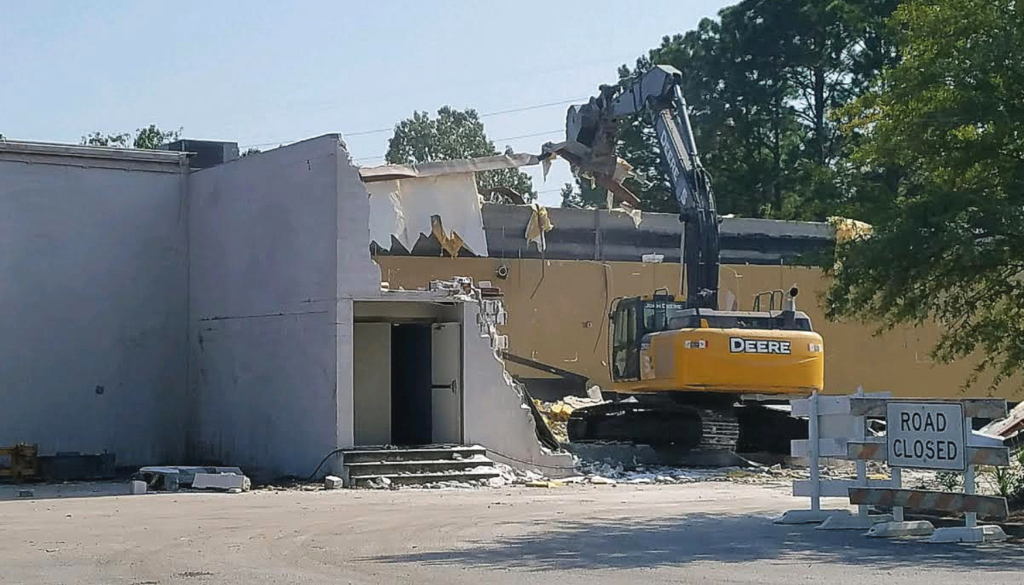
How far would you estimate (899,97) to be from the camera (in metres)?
16.4

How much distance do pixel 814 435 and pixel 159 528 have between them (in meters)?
7.15

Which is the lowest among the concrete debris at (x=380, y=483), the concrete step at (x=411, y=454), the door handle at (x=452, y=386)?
the concrete debris at (x=380, y=483)

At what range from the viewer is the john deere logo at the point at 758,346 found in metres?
25.1

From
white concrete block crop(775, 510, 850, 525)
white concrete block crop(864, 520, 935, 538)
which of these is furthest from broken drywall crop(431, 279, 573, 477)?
white concrete block crop(864, 520, 935, 538)

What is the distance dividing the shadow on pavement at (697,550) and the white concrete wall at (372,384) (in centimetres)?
1090

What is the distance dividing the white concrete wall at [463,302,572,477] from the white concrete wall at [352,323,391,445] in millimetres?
2169

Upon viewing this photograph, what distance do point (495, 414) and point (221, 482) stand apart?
484cm

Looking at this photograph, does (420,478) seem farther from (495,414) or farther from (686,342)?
(686,342)

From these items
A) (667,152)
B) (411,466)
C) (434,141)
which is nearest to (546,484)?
(411,466)

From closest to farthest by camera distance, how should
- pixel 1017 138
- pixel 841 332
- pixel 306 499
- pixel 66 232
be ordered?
pixel 1017 138 → pixel 306 499 → pixel 66 232 → pixel 841 332

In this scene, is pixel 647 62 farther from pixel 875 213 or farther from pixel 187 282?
pixel 875 213

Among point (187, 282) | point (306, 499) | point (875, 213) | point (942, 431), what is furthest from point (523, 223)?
point (942, 431)

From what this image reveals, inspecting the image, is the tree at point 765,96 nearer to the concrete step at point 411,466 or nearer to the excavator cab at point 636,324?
the excavator cab at point 636,324

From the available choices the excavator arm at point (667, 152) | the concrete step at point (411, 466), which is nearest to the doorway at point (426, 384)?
the concrete step at point (411, 466)
